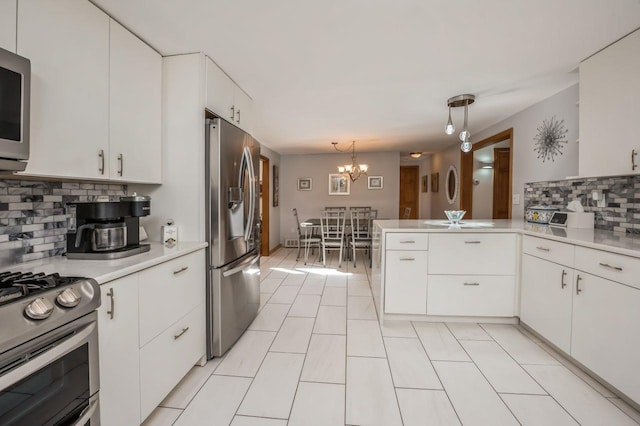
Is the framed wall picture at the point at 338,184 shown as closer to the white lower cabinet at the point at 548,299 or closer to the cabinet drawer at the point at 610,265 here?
the white lower cabinet at the point at 548,299

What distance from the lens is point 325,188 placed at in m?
6.66

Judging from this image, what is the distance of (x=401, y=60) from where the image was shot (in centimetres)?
216

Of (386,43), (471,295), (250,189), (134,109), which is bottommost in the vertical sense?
(471,295)

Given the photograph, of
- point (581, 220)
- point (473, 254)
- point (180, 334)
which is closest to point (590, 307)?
point (473, 254)

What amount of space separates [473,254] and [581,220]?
35.7 inches

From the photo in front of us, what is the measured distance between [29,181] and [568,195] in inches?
158

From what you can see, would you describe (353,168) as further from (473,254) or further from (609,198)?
(609,198)

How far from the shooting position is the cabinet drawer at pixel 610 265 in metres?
1.49

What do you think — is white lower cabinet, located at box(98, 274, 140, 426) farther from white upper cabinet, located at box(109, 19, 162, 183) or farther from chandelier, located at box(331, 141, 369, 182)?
chandelier, located at box(331, 141, 369, 182)

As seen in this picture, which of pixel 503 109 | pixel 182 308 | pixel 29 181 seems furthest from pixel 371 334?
pixel 503 109

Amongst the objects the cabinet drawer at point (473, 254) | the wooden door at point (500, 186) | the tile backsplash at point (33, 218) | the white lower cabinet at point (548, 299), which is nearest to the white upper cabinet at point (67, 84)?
the tile backsplash at point (33, 218)

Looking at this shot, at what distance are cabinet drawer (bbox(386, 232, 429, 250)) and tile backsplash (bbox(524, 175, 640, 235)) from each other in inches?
52.1

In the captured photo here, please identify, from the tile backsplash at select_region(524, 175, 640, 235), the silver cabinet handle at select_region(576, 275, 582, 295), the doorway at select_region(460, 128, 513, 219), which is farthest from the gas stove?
the doorway at select_region(460, 128, 513, 219)

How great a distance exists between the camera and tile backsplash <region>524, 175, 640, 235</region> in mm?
2111
